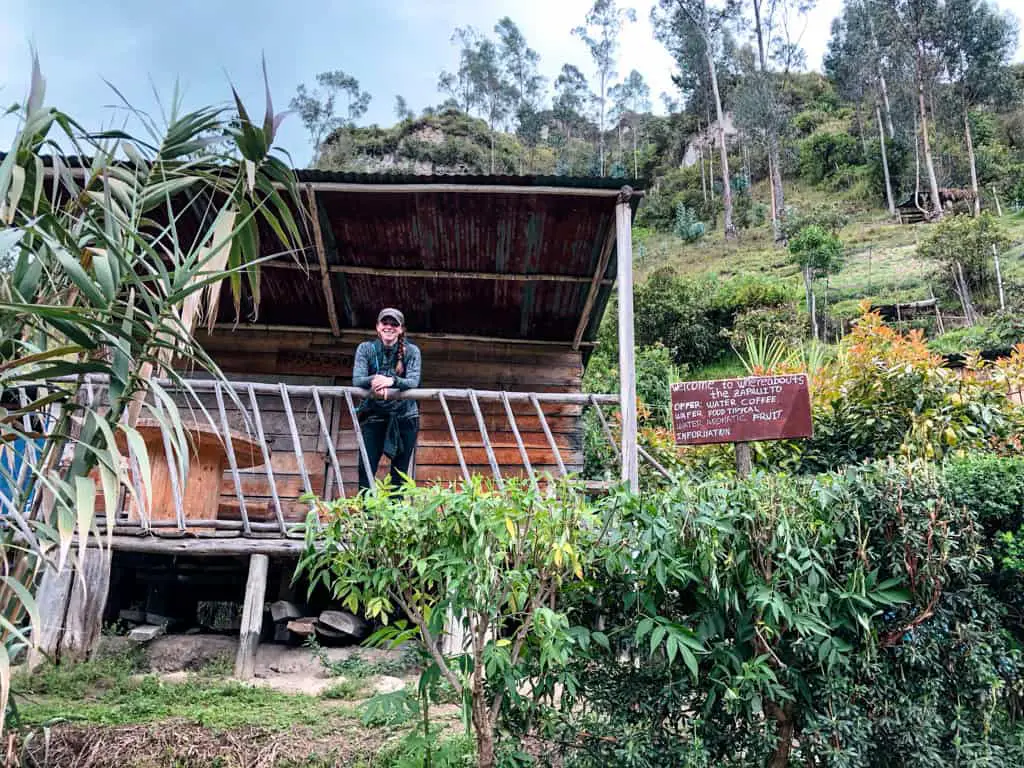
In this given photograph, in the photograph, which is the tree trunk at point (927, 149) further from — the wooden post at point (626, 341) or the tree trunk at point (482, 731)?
the tree trunk at point (482, 731)

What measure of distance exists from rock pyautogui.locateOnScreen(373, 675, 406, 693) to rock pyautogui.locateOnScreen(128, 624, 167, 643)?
5.78 feet

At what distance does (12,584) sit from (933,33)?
147 feet

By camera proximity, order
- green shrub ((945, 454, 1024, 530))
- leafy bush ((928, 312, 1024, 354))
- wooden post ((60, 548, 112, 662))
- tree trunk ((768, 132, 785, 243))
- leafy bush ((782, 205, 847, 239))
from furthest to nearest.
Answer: tree trunk ((768, 132, 785, 243))
leafy bush ((782, 205, 847, 239))
leafy bush ((928, 312, 1024, 354))
wooden post ((60, 548, 112, 662))
green shrub ((945, 454, 1024, 530))

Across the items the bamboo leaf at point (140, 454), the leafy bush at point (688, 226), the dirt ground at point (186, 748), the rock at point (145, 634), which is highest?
the leafy bush at point (688, 226)

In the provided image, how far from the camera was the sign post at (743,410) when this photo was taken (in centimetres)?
451

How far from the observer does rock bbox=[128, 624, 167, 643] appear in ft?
18.0

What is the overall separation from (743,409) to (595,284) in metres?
2.68

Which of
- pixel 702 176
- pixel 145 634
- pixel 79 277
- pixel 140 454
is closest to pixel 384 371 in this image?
pixel 145 634

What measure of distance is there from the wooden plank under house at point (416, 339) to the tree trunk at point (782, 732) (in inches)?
70.3

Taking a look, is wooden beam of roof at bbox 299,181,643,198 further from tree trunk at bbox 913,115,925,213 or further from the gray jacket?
tree trunk at bbox 913,115,925,213

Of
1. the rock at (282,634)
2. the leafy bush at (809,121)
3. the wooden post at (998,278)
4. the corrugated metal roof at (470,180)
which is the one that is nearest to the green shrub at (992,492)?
the corrugated metal roof at (470,180)

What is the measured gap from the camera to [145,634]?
5527mm

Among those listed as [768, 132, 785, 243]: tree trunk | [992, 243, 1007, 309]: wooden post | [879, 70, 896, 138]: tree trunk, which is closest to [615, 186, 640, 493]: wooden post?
[992, 243, 1007, 309]: wooden post

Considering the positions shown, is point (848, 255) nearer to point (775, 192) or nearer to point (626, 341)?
point (775, 192)
